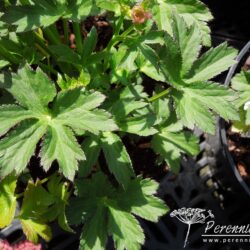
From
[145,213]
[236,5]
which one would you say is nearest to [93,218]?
[145,213]

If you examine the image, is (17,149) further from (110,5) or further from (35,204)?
(110,5)

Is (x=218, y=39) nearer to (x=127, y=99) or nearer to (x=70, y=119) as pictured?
(x=127, y=99)

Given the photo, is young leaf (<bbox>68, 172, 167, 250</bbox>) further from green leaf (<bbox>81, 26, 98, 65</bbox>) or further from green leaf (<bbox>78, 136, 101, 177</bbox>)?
green leaf (<bbox>81, 26, 98, 65</bbox>)

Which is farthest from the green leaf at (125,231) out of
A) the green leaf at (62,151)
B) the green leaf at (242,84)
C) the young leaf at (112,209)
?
the green leaf at (242,84)

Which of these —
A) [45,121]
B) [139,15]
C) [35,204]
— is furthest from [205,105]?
[35,204]

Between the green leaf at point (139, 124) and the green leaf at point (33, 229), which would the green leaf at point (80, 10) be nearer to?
the green leaf at point (139, 124)

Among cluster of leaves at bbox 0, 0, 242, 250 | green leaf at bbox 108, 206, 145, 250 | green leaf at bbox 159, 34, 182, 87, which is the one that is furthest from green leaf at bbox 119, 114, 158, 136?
green leaf at bbox 108, 206, 145, 250
